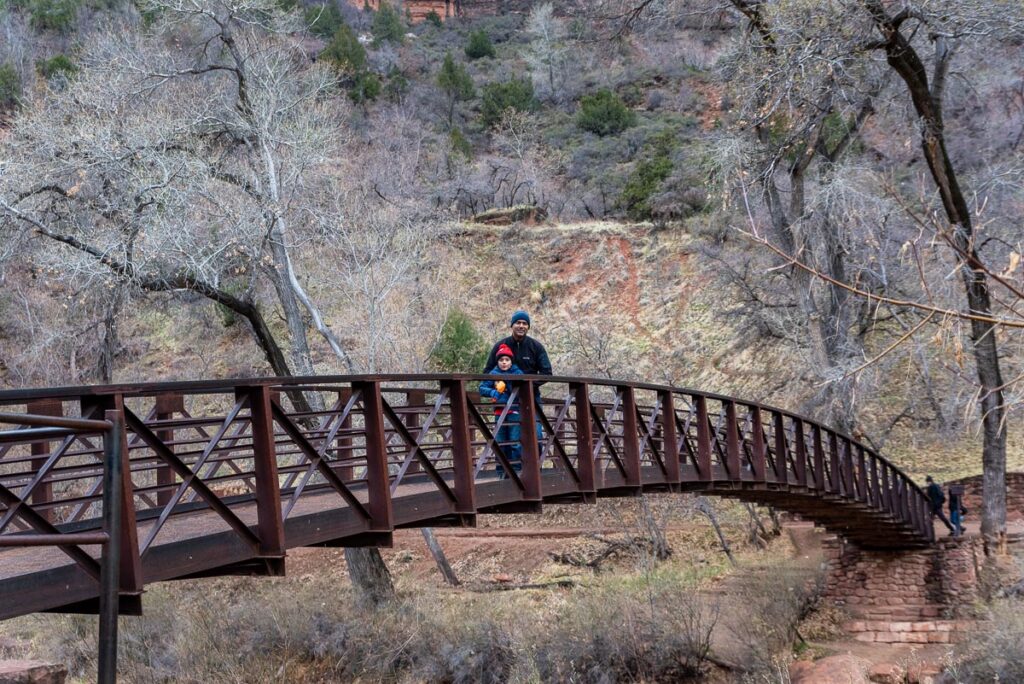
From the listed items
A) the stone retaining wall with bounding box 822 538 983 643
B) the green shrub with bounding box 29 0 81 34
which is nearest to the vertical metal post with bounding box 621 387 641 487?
the stone retaining wall with bounding box 822 538 983 643

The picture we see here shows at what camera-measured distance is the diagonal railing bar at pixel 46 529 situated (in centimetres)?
466

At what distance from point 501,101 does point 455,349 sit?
956 inches

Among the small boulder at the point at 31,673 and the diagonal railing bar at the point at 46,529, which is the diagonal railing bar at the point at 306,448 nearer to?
the diagonal railing bar at the point at 46,529

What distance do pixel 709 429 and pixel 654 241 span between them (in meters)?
23.1

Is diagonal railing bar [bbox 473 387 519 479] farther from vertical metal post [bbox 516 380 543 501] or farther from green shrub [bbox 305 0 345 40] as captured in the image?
green shrub [bbox 305 0 345 40]

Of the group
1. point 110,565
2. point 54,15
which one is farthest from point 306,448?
point 54,15

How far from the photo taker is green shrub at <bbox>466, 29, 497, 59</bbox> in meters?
56.9

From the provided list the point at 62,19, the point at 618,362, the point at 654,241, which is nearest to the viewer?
the point at 618,362

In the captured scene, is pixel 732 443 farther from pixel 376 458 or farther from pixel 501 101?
pixel 501 101

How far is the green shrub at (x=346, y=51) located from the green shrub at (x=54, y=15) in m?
12.4

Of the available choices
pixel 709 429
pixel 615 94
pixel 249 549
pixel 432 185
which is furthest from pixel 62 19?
pixel 249 549

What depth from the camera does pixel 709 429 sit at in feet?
43.1

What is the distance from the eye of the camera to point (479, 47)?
5691cm

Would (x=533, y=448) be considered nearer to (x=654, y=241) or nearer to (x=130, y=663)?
(x=130, y=663)
